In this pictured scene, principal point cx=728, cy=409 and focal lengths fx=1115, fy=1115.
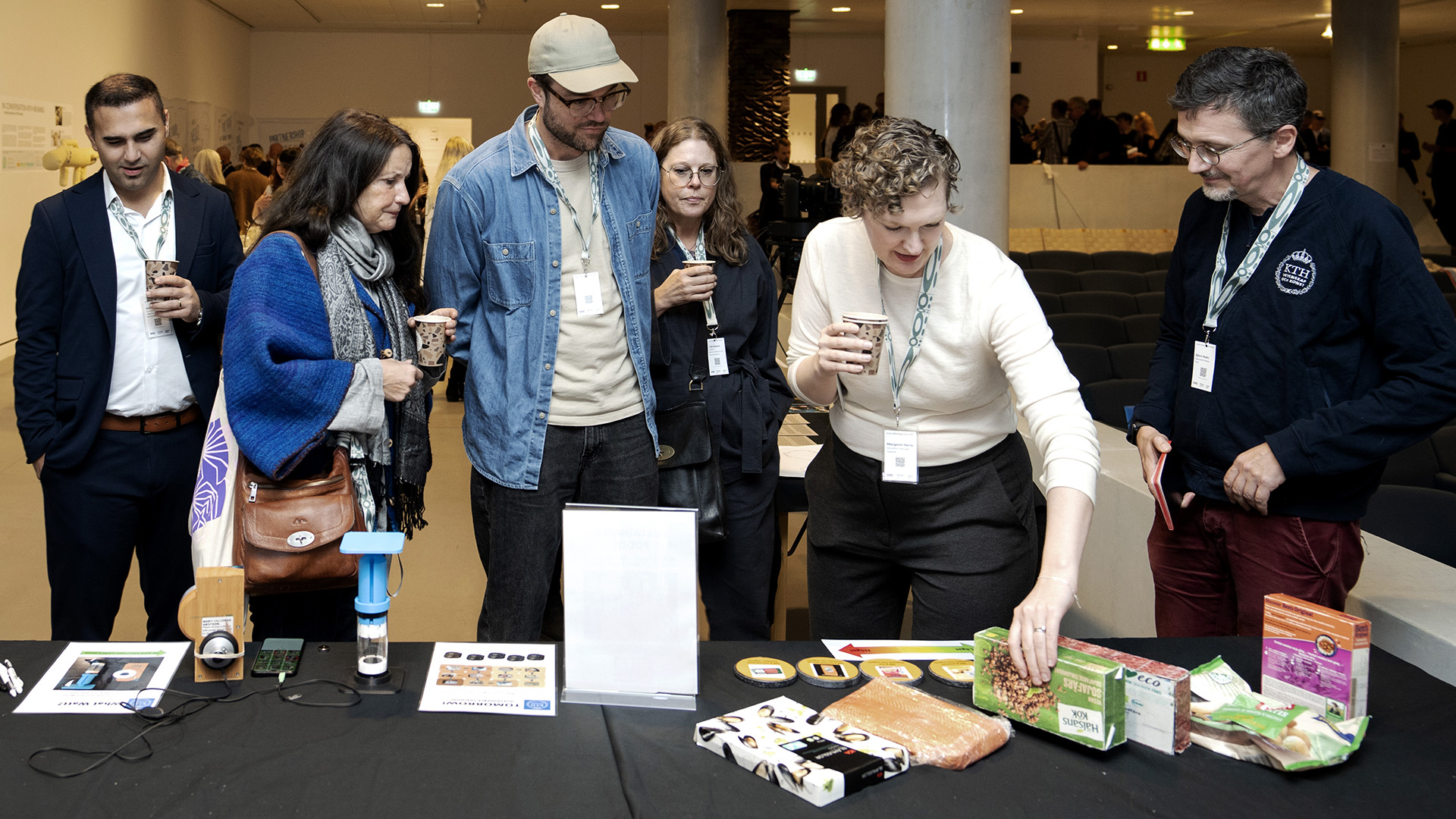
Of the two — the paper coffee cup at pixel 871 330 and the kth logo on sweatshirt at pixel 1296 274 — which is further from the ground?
the kth logo on sweatshirt at pixel 1296 274

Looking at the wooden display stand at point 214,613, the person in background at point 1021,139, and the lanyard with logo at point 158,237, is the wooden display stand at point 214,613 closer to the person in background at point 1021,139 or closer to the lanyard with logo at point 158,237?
the lanyard with logo at point 158,237

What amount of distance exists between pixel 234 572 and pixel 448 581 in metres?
2.59

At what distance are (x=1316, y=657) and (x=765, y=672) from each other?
2.47ft

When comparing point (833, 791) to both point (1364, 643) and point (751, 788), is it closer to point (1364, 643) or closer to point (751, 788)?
point (751, 788)

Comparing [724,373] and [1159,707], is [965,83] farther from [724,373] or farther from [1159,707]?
[1159,707]

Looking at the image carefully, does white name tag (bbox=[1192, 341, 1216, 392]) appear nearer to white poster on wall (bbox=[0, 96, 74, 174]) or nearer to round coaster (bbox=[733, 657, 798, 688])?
round coaster (bbox=[733, 657, 798, 688])

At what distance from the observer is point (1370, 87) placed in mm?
11141

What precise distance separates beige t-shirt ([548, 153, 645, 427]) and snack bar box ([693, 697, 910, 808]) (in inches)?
38.3

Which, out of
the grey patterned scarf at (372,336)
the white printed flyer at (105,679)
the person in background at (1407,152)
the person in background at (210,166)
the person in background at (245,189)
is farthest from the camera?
the person in background at (1407,152)

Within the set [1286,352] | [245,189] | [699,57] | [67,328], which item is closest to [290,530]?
[67,328]

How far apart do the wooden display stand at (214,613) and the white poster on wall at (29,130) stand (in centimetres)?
897

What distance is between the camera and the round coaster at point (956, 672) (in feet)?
5.35

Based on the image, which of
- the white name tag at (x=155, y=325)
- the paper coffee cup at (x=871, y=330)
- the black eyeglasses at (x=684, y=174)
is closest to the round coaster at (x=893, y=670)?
the paper coffee cup at (x=871, y=330)

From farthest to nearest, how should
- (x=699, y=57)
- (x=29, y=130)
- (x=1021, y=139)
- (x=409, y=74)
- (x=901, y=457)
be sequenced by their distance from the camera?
1. (x=409, y=74)
2. (x=1021, y=139)
3. (x=699, y=57)
4. (x=29, y=130)
5. (x=901, y=457)
